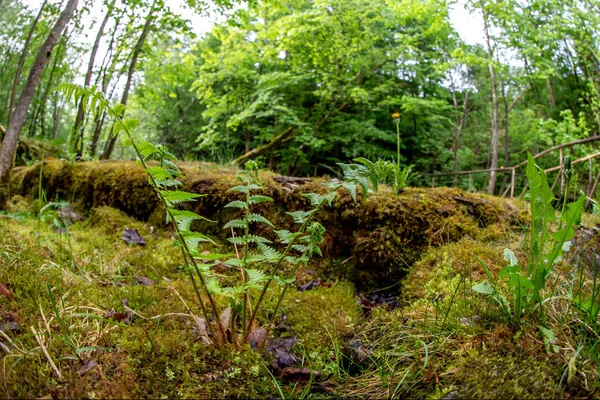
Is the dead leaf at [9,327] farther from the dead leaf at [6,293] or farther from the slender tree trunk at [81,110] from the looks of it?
the slender tree trunk at [81,110]

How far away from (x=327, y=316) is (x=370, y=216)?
98 centimetres

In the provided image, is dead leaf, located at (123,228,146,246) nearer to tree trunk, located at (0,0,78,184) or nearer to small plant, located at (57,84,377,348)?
tree trunk, located at (0,0,78,184)

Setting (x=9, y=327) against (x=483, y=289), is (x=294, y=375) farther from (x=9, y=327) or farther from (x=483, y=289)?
(x=9, y=327)

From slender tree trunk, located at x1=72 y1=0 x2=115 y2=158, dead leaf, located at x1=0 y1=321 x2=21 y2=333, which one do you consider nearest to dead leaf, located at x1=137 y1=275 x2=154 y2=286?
dead leaf, located at x1=0 y1=321 x2=21 y2=333

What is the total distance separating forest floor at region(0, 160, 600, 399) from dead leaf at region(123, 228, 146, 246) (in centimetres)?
1

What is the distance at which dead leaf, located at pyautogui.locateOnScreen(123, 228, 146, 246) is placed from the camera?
264 centimetres

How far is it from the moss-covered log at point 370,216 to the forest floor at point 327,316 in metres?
0.01

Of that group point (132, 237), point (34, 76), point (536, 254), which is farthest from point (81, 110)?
point (536, 254)

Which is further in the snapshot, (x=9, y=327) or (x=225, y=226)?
(x=225, y=226)

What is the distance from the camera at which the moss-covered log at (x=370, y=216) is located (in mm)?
2506

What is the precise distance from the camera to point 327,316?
73.3 inches

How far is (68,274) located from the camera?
1848mm

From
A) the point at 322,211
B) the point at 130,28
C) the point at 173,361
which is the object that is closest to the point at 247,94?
the point at 130,28

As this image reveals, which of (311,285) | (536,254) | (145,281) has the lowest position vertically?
(311,285)
